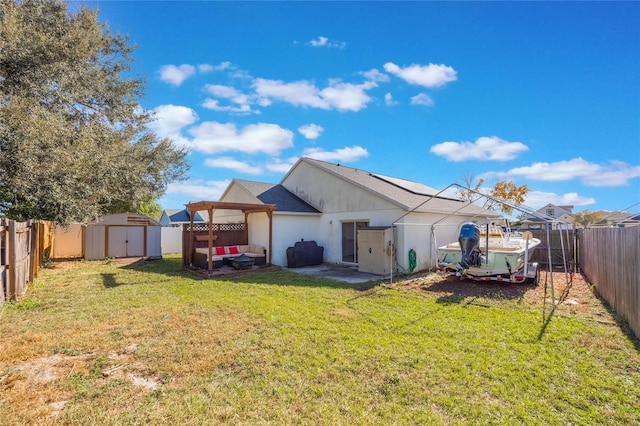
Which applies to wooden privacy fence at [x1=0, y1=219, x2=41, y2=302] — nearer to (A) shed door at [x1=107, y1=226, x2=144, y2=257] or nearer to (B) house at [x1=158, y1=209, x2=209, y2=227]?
(B) house at [x1=158, y1=209, x2=209, y2=227]

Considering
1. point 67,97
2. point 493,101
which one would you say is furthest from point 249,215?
point 493,101

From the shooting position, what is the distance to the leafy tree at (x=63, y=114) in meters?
9.03

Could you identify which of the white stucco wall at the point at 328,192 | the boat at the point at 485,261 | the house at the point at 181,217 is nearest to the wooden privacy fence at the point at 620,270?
the boat at the point at 485,261

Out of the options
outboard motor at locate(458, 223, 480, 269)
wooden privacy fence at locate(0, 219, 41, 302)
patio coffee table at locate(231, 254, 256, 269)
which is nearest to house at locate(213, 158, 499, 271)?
patio coffee table at locate(231, 254, 256, 269)

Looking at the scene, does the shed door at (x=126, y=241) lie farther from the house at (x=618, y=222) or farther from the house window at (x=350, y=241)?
the house at (x=618, y=222)

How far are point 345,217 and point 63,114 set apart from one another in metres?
11.6

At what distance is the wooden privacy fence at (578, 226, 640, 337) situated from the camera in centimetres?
491

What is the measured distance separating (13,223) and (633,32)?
15.8 meters

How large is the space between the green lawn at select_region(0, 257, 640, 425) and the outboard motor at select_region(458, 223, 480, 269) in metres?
1.59

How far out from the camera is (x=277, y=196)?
14.9 meters

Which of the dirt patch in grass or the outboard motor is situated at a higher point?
the outboard motor

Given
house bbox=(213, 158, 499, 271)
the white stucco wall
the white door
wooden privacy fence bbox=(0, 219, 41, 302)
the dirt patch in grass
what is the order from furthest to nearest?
1. the white door
2. the white stucco wall
3. house bbox=(213, 158, 499, 271)
4. the dirt patch in grass
5. wooden privacy fence bbox=(0, 219, 41, 302)

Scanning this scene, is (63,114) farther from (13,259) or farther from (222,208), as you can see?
(13,259)

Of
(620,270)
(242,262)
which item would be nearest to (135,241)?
(242,262)
